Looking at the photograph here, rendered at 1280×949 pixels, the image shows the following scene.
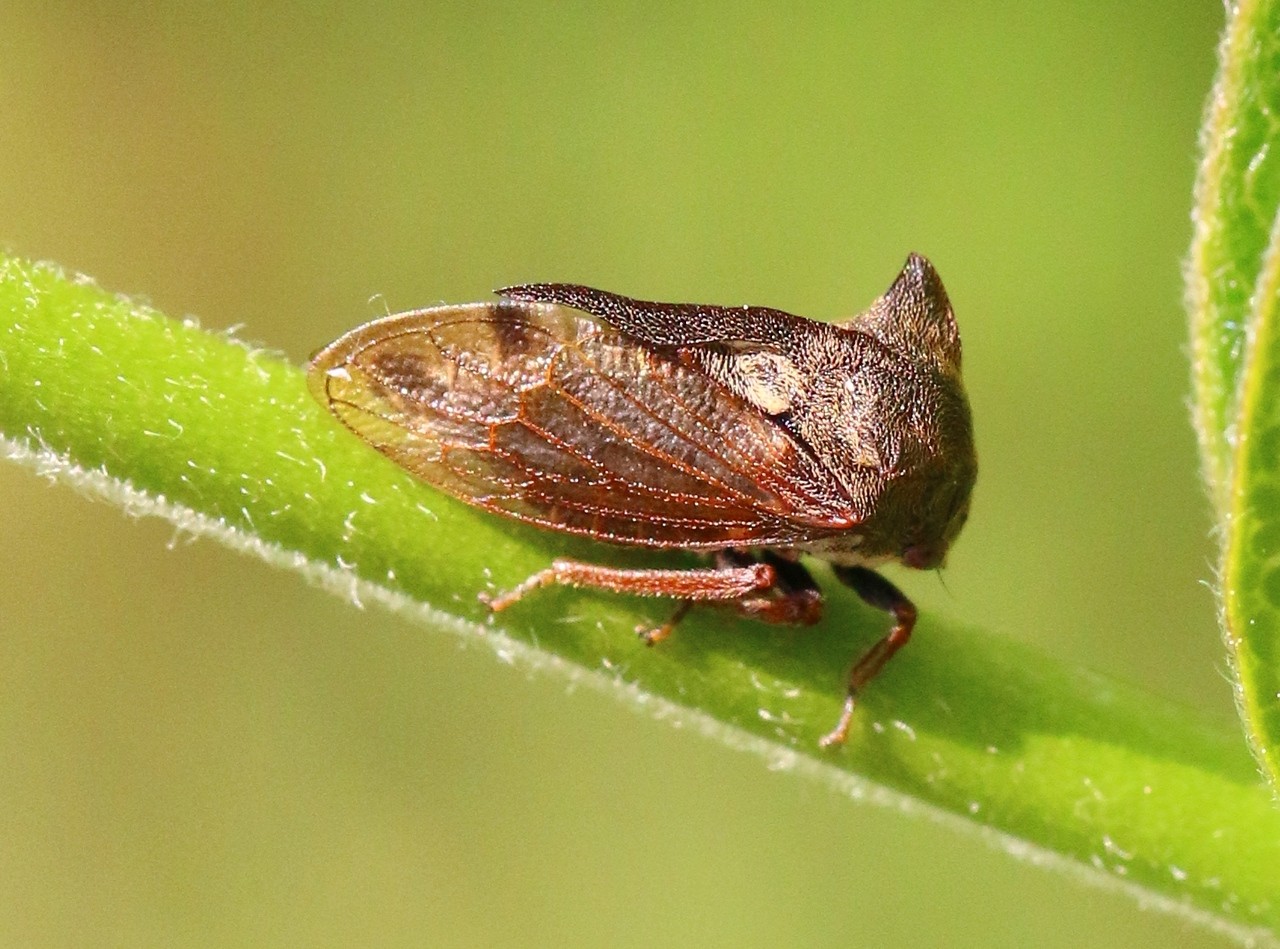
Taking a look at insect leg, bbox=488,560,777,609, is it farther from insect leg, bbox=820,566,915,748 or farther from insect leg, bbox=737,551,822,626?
insect leg, bbox=820,566,915,748

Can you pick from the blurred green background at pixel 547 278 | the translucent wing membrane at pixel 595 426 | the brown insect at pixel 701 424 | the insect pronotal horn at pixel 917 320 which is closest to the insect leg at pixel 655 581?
the brown insect at pixel 701 424

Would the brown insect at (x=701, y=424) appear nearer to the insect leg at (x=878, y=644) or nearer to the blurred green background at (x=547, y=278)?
the insect leg at (x=878, y=644)

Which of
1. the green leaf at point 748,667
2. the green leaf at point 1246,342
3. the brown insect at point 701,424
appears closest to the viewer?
the green leaf at point 1246,342

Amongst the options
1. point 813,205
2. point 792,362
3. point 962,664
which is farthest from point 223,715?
point 962,664

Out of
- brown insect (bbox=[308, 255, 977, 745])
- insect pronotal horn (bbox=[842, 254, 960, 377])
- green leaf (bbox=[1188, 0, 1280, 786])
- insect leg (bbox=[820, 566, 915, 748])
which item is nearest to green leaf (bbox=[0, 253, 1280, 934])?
insect leg (bbox=[820, 566, 915, 748])

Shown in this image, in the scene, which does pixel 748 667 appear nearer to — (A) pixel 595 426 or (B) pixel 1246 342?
(A) pixel 595 426

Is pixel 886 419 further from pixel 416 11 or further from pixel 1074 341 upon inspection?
pixel 416 11

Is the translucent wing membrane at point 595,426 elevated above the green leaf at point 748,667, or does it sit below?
above
